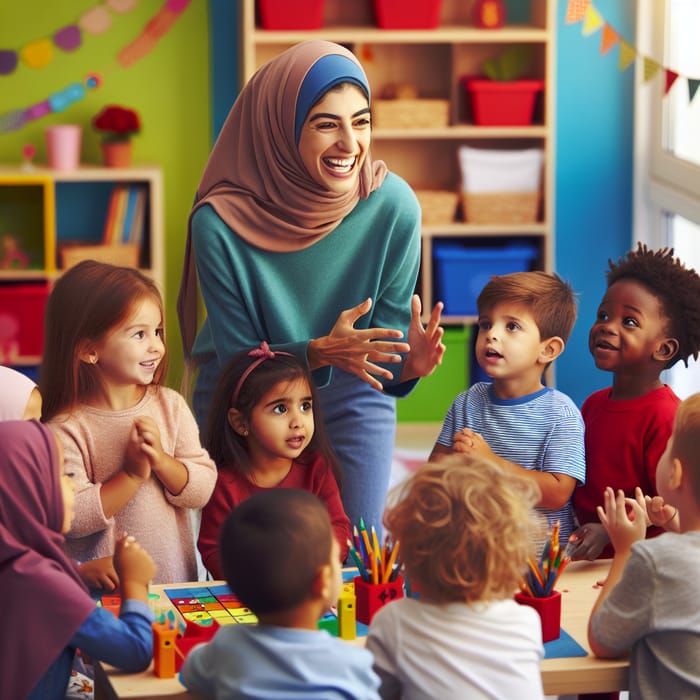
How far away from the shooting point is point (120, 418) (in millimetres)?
2209

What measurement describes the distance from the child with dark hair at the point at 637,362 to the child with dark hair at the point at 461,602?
674 mm

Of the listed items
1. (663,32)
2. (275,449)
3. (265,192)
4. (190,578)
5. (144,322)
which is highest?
(663,32)

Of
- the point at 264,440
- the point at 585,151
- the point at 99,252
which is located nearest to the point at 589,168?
the point at 585,151

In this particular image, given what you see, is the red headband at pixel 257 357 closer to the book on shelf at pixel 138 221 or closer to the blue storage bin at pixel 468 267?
the blue storage bin at pixel 468 267

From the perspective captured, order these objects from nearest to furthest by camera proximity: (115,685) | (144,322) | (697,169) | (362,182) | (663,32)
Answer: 1. (115,685)
2. (144,322)
3. (362,182)
4. (697,169)
5. (663,32)

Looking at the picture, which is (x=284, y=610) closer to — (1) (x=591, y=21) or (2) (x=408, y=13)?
(2) (x=408, y=13)

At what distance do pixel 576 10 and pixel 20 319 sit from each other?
2.34m

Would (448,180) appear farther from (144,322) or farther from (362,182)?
(144,322)

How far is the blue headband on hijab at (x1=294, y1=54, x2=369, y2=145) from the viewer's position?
2445 millimetres

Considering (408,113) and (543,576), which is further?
(408,113)

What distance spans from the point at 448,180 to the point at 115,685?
374cm

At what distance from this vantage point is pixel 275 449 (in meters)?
2.26

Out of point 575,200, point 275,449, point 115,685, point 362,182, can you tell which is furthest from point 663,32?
point 115,685

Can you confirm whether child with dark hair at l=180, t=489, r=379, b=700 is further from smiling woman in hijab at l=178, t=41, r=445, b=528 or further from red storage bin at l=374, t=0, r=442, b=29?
red storage bin at l=374, t=0, r=442, b=29
